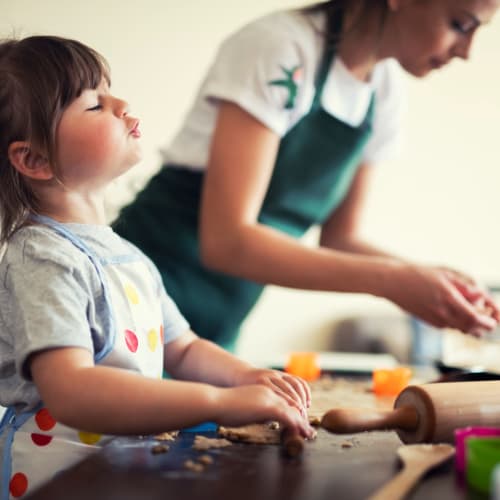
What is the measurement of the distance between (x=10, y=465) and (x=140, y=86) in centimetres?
199

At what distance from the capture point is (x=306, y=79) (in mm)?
1229

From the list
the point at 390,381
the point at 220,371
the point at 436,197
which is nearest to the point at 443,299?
the point at 390,381

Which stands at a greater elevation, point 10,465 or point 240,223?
point 240,223

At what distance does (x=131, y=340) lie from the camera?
2.48 ft

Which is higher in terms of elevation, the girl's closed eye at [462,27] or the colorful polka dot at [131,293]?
the girl's closed eye at [462,27]

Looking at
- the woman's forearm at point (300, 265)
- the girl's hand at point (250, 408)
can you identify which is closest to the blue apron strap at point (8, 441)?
the girl's hand at point (250, 408)

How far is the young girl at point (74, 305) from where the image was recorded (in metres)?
0.61

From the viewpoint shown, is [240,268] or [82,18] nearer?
[240,268]

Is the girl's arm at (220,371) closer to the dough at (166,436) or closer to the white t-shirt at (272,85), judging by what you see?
the dough at (166,436)

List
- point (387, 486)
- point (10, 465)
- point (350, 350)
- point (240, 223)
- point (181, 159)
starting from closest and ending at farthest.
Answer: point (387, 486)
point (10, 465)
point (240, 223)
point (181, 159)
point (350, 350)

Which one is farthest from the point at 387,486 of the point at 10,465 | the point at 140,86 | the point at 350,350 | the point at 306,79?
the point at 350,350

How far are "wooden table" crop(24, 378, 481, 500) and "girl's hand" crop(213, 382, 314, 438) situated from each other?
0.03 m

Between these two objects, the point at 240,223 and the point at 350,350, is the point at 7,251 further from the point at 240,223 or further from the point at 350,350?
the point at 350,350

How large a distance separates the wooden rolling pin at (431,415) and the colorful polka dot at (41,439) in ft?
0.88
